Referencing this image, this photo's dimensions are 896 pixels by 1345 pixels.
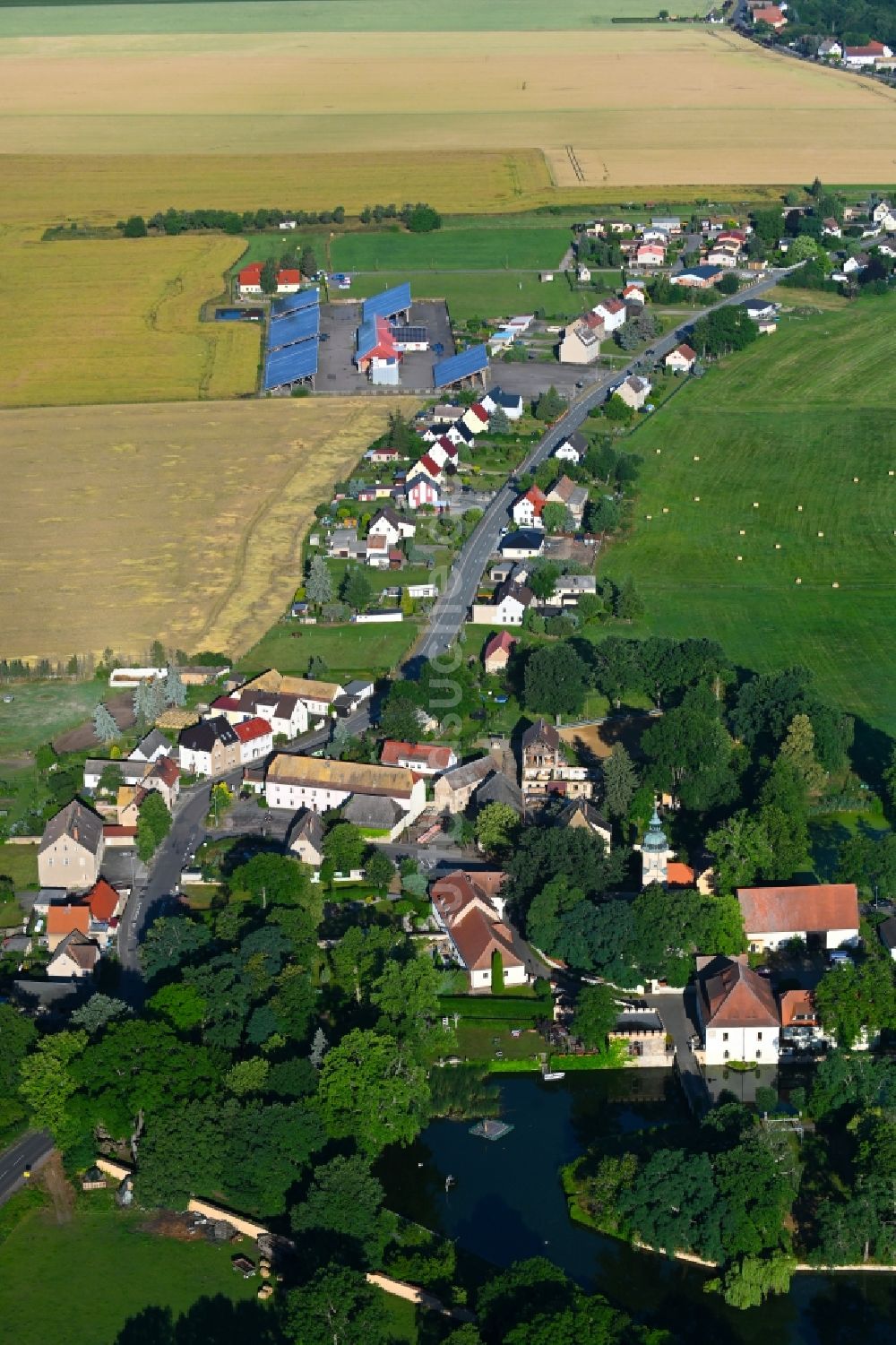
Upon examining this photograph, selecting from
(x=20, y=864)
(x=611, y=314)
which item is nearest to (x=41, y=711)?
(x=20, y=864)

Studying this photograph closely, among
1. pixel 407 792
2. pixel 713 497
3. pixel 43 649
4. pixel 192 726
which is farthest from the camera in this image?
pixel 713 497

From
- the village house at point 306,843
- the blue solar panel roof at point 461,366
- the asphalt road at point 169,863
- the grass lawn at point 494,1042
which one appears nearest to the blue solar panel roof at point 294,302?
the blue solar panel roof at point 461,366

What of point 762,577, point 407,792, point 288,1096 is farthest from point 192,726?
point 762,577

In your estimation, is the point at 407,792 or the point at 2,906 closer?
the point at 2,906

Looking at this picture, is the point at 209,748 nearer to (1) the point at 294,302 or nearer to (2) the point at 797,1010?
(2) the point at 797,1010

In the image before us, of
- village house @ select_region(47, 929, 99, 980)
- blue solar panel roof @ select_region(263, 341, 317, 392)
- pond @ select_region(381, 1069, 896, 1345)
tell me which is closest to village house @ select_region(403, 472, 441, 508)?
blue solar panel roof @ select_region(263, 341, 317, 392)

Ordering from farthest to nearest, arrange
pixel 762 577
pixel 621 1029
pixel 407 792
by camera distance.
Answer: pixel 762 577
pixel 407 792
pixel 621 1029

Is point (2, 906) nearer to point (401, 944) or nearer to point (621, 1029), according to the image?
point (401, 944)

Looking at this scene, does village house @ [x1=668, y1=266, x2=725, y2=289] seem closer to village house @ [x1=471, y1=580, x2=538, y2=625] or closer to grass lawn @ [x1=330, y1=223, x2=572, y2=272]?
grass lawn @ [x1=330, y1=223, x2=572, y2=272]
